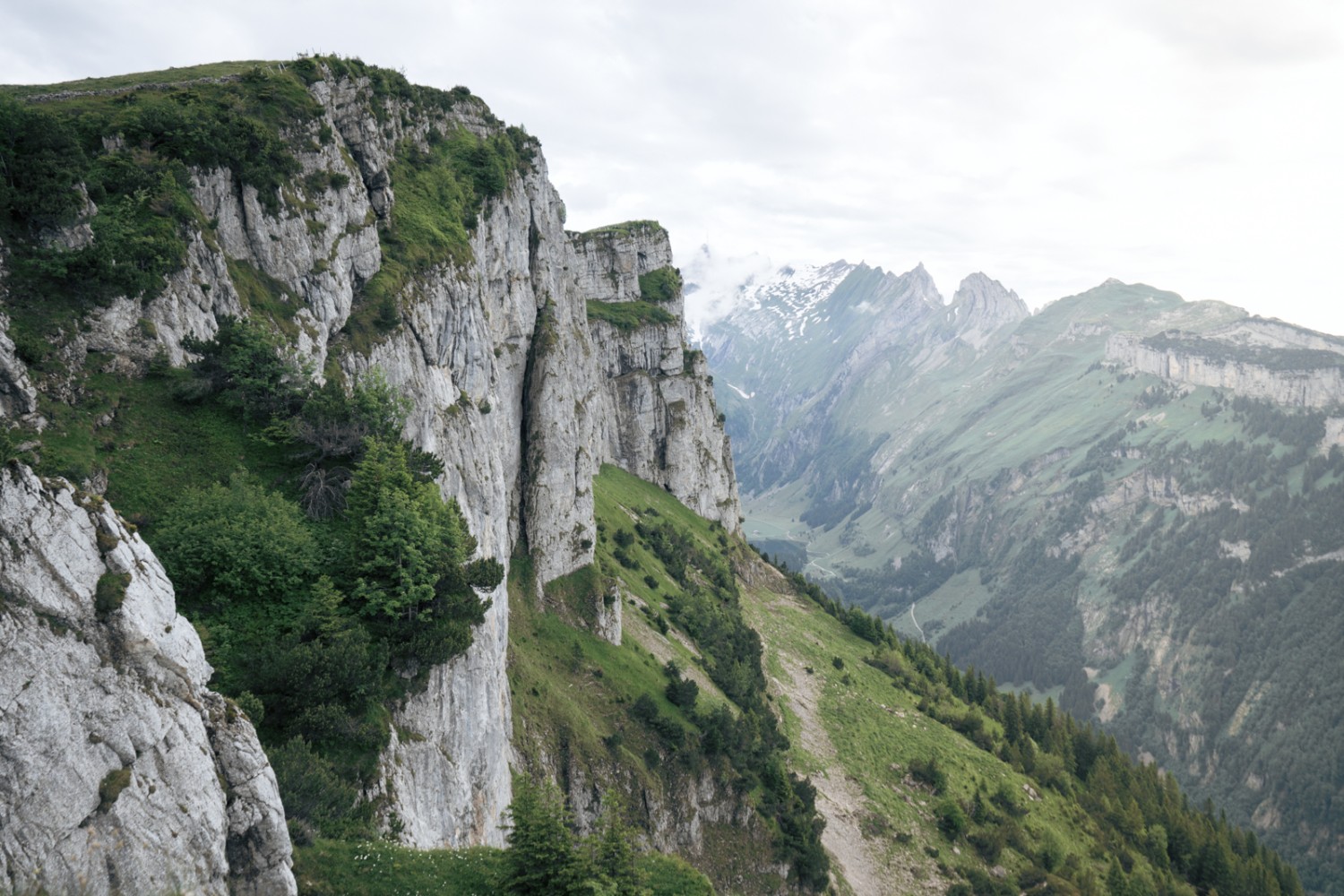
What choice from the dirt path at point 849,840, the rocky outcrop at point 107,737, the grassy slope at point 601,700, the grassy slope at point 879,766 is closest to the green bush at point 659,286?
the grassy slope at point 879,766

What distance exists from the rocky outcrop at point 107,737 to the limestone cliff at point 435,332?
7011 millimetres

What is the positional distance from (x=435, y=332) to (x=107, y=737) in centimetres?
3497

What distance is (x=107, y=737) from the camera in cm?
1446

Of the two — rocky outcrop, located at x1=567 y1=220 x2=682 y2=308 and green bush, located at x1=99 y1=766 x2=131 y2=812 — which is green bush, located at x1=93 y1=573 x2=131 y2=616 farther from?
rocky outcrop, located at x1=567 y1=220 x2=682 y2=308

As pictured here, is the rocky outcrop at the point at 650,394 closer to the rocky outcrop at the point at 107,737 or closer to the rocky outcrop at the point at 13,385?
the rocky outcrop at the point at 13,385

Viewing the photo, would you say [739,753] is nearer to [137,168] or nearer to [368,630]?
[368,630]

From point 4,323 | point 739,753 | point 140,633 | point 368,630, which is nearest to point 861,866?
point 739,753

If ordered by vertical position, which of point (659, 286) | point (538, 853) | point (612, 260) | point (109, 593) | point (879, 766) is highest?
point (612, 260)

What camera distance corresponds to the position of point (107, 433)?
24.9m

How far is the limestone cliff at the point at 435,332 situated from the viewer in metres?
27.2

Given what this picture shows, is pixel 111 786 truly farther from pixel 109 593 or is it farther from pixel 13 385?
pixel 13 385

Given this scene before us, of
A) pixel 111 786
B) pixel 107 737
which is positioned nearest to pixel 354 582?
pixel 107 737

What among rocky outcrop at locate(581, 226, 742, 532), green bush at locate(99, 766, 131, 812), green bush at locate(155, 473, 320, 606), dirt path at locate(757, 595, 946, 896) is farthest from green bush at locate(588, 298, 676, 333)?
green bush at locate(99, 766, 131, 812)

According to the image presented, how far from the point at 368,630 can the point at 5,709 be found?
37.6 ft
